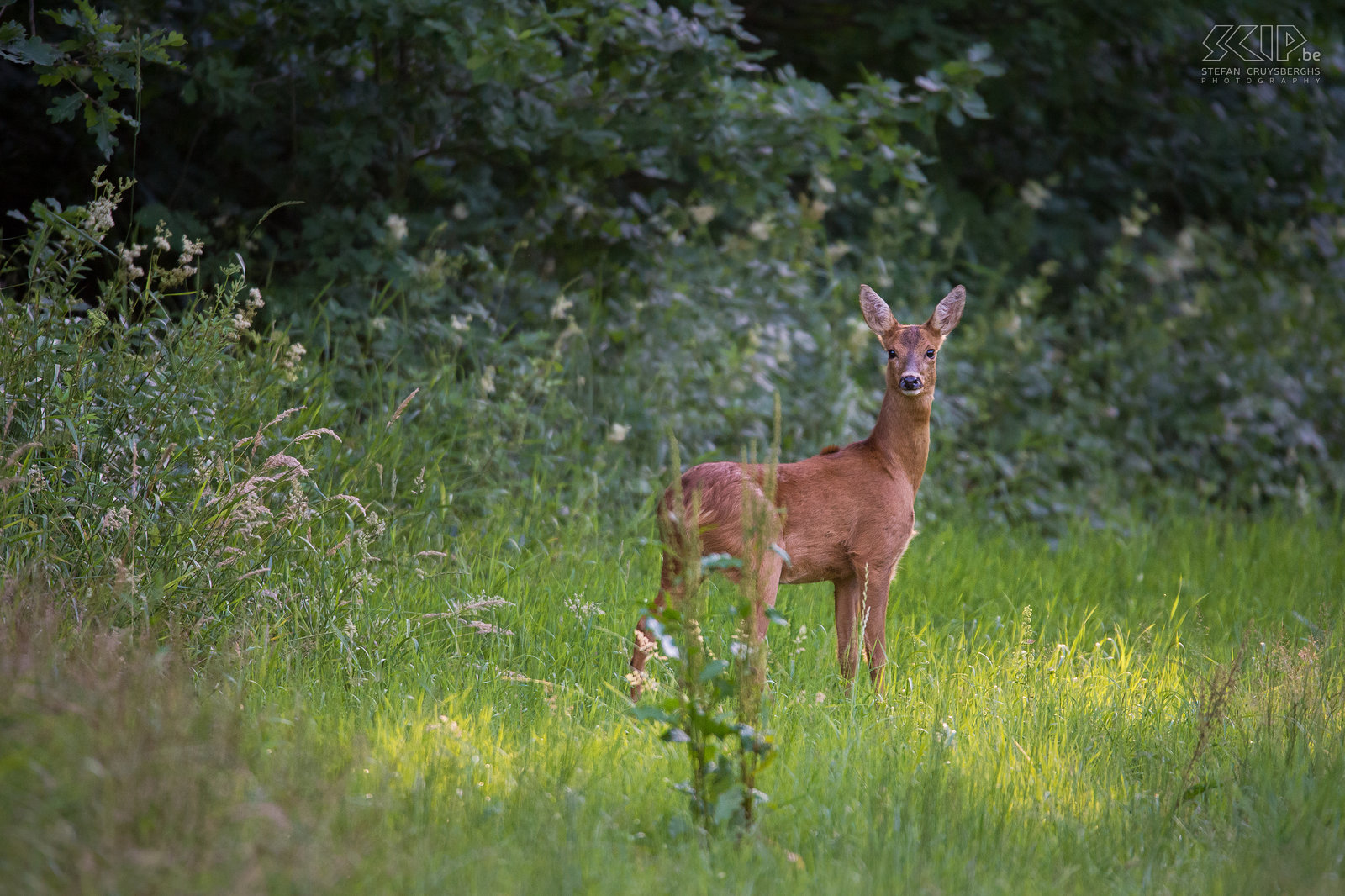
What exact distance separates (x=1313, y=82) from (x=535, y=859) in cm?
936

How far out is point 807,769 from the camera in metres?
3.43

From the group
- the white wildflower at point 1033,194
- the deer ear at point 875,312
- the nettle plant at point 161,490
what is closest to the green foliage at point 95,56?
the nettle plant at point 161,490

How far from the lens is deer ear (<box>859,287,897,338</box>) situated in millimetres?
4820

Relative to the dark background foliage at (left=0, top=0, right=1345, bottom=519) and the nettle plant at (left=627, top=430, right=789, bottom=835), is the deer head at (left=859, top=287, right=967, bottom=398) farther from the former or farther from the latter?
the dark background foliage at (left=0, top=0, right=1345, bottom=519)

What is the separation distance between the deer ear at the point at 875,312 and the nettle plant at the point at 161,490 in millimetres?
1901

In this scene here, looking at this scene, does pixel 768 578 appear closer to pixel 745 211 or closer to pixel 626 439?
pixel 626 439

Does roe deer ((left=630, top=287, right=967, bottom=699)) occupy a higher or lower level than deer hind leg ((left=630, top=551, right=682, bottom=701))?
higher

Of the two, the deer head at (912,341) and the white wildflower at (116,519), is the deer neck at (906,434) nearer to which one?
the deer head at (912,341)

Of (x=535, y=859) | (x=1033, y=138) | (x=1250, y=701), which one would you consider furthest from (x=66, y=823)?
(x=1033, y=138)

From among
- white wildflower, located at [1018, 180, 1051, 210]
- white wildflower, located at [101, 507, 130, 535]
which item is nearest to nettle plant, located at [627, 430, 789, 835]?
white wildflower, located at [101, 507, 130, 535]

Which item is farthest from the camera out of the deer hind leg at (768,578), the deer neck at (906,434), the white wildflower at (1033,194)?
the white wildflower at (1033,194)

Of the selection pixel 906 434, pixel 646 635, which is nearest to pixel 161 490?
pixel 646 635

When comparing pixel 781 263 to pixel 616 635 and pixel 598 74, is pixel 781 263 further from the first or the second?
pixel 616 635

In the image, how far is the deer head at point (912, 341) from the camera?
455 centimetres
